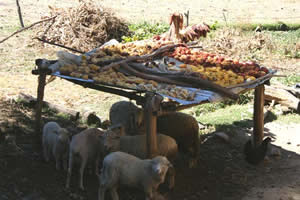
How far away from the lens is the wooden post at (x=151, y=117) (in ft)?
19.2

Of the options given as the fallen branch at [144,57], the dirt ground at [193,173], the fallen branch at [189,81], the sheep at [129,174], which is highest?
the fallen branch at [144,57]

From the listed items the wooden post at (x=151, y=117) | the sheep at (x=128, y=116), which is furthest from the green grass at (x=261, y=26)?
the wooden post at (x=151, y=117)

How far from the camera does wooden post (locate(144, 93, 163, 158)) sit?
586 centimetres

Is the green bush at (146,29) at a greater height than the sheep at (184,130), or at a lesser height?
greater

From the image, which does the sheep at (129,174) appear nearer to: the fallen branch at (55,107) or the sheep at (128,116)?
the sheep at (128,116)

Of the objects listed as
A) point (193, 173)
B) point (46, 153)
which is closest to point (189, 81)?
point (193, 173)

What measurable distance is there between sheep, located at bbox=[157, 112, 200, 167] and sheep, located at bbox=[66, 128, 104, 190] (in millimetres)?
1428

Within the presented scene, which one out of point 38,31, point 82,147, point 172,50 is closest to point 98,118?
point 172,50

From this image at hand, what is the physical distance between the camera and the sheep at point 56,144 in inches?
273

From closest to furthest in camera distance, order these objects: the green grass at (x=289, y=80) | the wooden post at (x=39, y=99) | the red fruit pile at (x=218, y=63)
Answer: the wooden post at (x=39, y=99)
the red fruit pile at (x=218, y=63)
the green grass at (x=289, y=80)

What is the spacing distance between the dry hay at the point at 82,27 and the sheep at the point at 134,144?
8909 mm

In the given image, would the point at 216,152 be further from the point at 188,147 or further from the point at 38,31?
the point at 38,31

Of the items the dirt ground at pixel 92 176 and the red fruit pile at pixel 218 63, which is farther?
the red fruit pile at pixel 218 63

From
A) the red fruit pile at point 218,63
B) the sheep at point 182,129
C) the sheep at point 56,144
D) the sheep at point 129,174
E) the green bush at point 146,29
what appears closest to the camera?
the sheep at point 129,174
